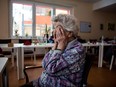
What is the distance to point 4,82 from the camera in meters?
1.59

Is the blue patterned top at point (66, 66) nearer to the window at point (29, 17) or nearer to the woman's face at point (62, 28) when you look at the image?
the woman's face at point (62, 28)

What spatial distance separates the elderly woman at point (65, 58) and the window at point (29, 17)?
4.11 meters

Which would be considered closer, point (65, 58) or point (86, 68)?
point (65, 58)

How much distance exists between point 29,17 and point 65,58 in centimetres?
501

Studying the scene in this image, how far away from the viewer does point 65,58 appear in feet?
3.34

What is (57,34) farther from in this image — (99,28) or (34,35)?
(99,28)

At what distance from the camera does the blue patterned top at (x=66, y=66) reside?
101cm

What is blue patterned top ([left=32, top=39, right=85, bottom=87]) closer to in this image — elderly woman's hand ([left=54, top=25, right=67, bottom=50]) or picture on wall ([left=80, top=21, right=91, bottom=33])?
elderly woman's hand ([left=54, top=25, right=67, bottom=50])

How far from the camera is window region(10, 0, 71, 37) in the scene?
17.7 feet

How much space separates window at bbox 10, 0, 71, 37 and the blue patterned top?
13.8 feet

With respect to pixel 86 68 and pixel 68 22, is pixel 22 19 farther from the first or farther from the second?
pixel 86 68

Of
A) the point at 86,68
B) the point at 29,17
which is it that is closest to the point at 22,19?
the point at 29,17

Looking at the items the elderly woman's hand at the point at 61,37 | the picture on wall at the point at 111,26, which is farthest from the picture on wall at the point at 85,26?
the elderly woman's hand at the point at 61,37

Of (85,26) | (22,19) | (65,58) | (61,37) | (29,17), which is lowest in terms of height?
(65,58)
